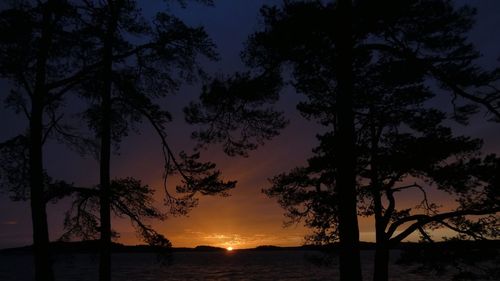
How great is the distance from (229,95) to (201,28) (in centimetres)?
173

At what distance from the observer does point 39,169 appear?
33.9 feet

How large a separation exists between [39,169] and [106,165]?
4.80 feet

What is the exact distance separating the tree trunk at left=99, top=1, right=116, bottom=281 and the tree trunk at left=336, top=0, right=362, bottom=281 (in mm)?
4938

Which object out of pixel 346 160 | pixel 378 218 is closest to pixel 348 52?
pixel 346 160

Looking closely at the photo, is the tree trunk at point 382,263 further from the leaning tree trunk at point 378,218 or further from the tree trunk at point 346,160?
the tree trunk at point 346,160

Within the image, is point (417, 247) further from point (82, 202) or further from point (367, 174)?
point (82, 202)

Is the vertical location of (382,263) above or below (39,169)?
below

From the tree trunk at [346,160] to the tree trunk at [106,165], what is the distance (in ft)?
16.2

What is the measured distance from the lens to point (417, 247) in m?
13.2

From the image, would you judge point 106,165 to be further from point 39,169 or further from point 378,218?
point 378,218

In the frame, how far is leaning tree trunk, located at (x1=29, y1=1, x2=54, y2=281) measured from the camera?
10.2 meters

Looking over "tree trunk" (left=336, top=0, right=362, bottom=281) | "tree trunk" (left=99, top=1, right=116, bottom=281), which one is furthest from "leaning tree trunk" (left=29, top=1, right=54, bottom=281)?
"tree trunk" (left=336, top=0, right=362, bottom=281)

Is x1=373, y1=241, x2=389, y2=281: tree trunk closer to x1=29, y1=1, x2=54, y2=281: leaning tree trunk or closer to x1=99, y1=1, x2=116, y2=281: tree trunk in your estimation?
x1=99, y1=1, x2=116, y2=281: tree trunk

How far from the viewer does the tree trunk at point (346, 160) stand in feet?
29.1
